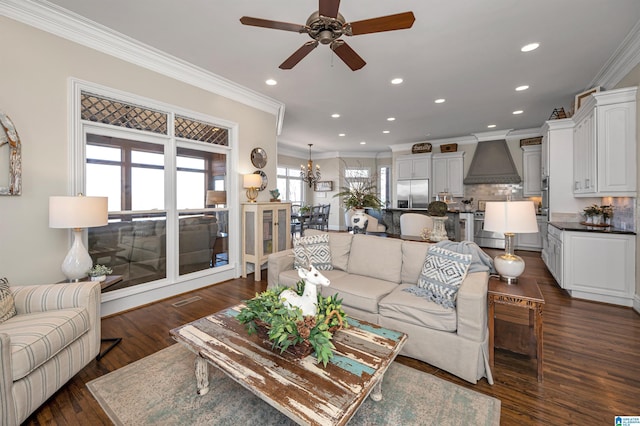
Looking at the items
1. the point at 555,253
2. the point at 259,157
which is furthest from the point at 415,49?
the point at 555,253

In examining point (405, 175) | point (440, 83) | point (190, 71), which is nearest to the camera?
point (190, 71)

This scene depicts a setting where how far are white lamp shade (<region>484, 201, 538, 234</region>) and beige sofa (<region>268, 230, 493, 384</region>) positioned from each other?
0.43 meters

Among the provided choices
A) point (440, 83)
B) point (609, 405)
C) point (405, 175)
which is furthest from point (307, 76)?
point (405, 175)

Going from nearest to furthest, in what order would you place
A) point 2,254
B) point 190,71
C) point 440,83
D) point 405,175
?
point 2,254
point 190,71
point 440,83
point 405,175

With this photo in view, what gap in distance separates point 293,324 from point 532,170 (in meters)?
7.70

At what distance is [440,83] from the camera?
409 cm

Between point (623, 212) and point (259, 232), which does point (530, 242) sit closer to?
point (623, 212)

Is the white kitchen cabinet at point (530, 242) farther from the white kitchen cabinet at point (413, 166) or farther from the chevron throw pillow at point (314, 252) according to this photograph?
the chevron throw pillow at point (314, 252)

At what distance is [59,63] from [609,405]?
17.2 feet

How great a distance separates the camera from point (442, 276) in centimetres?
228

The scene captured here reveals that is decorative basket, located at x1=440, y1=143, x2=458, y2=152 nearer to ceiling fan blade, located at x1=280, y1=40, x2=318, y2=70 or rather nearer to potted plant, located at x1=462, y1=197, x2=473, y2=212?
potted plant, located at x1=462, y1=197, x2=473, y2=212

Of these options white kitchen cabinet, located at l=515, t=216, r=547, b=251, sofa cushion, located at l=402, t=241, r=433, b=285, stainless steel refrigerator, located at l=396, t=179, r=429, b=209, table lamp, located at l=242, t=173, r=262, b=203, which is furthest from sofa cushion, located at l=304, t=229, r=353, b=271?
white kitchen cabinet, located at l=515, t=216, r=547, b=251

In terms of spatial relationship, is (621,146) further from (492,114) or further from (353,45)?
(353,45)

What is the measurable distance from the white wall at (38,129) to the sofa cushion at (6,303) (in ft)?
2.34
